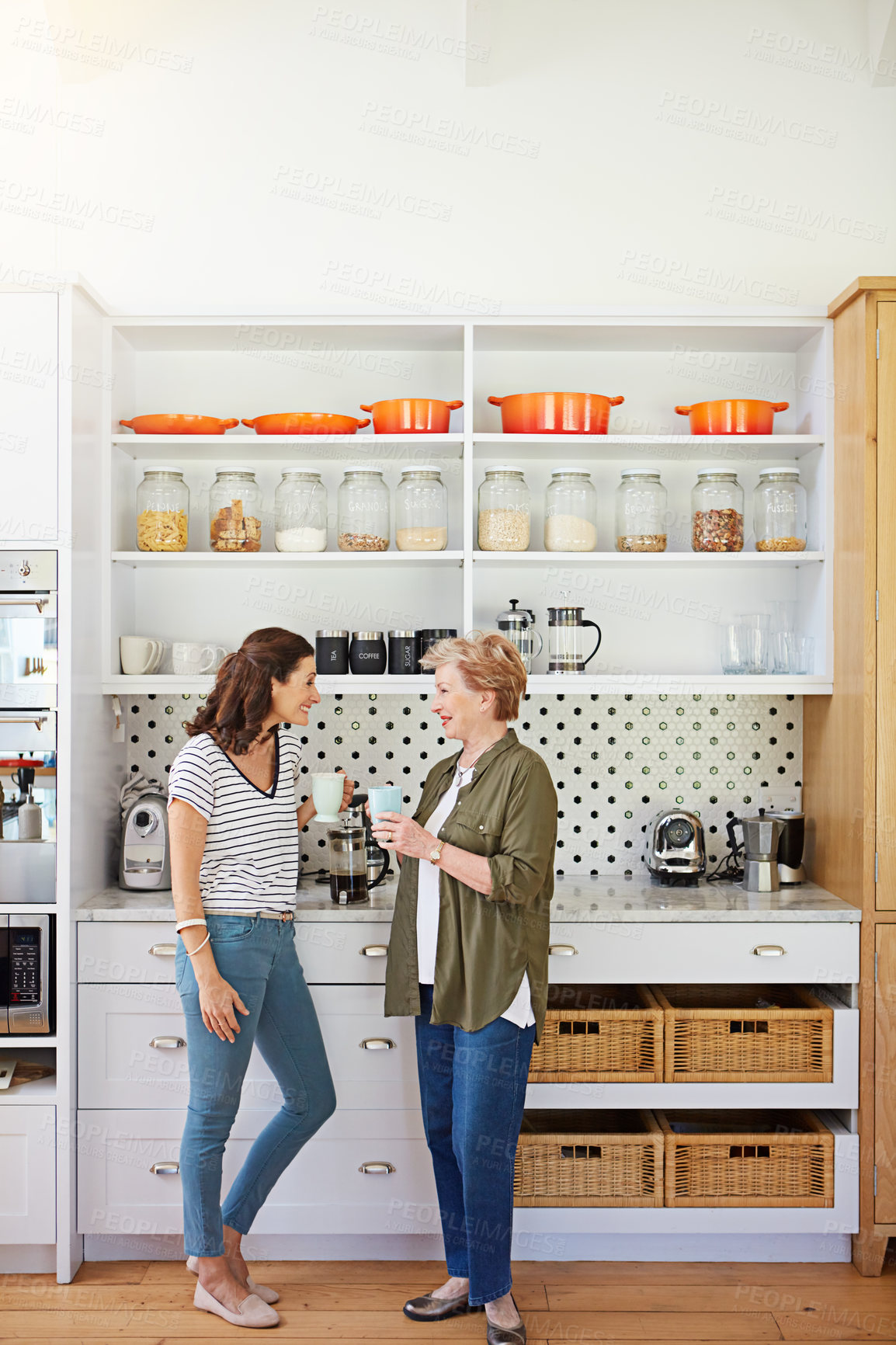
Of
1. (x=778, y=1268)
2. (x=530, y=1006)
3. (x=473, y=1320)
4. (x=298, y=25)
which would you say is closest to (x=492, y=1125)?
(x=530, y=1006)

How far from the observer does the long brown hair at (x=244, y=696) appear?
2359 mm

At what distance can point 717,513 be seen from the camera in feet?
9.89

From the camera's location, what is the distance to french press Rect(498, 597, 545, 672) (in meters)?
2.96

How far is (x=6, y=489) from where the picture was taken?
269 cm

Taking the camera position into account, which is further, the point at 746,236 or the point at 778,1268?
the point at 746,236

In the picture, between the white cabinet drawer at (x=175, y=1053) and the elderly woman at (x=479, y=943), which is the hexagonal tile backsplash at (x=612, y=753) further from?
the elderly woman at (x=479, y=943)

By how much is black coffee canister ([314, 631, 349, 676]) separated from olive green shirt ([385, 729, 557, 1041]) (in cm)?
75

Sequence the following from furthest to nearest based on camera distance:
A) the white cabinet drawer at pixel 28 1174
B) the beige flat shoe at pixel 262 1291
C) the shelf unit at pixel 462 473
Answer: the shelf unit at pixel 462 473, the white cabinet drawer at pixel 28 1174, the beige flat shoe at pixel 262 1291

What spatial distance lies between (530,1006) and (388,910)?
548 mm

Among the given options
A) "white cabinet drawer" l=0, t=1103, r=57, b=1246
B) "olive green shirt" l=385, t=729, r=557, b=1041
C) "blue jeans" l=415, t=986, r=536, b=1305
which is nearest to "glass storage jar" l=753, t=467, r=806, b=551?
"olive green shirt" l=385, t=729, r=557, b=1041

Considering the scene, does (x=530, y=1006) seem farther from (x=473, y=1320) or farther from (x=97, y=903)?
(x=97, y=903)

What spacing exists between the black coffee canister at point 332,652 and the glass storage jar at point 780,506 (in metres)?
1.21

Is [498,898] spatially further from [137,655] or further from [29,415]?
[29,415]

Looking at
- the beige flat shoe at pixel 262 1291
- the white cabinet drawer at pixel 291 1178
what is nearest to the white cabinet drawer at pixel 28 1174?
the white cabinet drawer at pixel 291 1178
